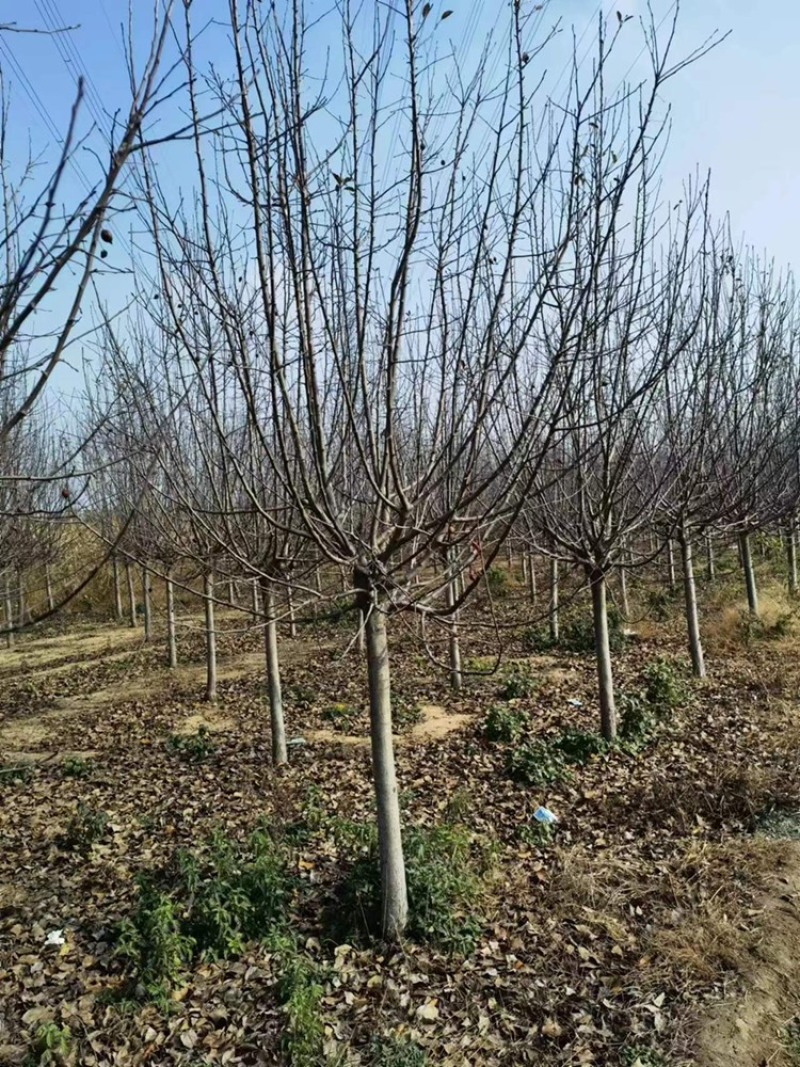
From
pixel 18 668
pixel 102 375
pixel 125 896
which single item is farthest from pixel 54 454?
pixel 125 896

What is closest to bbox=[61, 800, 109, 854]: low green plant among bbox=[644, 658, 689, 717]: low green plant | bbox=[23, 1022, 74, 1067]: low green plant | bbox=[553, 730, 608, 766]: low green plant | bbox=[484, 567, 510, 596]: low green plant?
bbox=[23, 1022, 74, 1067]: low green plant

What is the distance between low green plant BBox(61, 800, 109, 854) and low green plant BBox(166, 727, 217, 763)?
1800 millimetres

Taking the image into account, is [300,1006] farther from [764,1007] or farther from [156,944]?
[764,1007]

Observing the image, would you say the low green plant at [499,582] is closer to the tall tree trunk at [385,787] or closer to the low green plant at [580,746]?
the low green plant at [580,746]

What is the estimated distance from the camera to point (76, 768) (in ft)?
22.6

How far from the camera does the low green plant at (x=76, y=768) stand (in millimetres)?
6846

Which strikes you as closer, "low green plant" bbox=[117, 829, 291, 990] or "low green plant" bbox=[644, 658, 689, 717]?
"low green plant" bbox=[117, 829, 291, 990]

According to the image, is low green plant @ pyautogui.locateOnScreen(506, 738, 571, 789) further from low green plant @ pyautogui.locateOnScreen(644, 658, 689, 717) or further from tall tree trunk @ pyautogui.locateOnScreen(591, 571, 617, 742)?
low green plant @ pyautogui.locateOnScreen(644, 658, 689, 717)

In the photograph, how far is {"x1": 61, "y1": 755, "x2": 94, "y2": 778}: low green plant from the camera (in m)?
6.85

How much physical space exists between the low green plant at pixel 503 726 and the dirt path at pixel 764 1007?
123 inches

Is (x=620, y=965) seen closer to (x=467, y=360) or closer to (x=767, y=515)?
(x=467, y=360)

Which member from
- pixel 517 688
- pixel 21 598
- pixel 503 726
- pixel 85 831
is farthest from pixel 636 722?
pixel 21 598

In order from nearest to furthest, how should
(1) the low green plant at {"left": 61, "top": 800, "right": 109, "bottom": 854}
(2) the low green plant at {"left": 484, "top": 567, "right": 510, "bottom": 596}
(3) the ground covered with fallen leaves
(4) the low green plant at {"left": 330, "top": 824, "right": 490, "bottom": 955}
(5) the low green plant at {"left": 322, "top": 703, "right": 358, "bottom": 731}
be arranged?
(3) the ground covered with fallen leaves < (4) the low green plant at {"left": 330, "top": 824, "right": 490, "bottom": 955} < (1) the low green plant at {"left": 61, "top": 800, "right": 109, "bottom": 854} < (5) the low green plant at {"left": 322, "top": 703, "right": 358, "bottom": 731} < (2) the low green plant at {"left": 484, "top": 567, "right": 510, "bottom": 596}

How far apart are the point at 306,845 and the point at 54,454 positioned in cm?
1008
